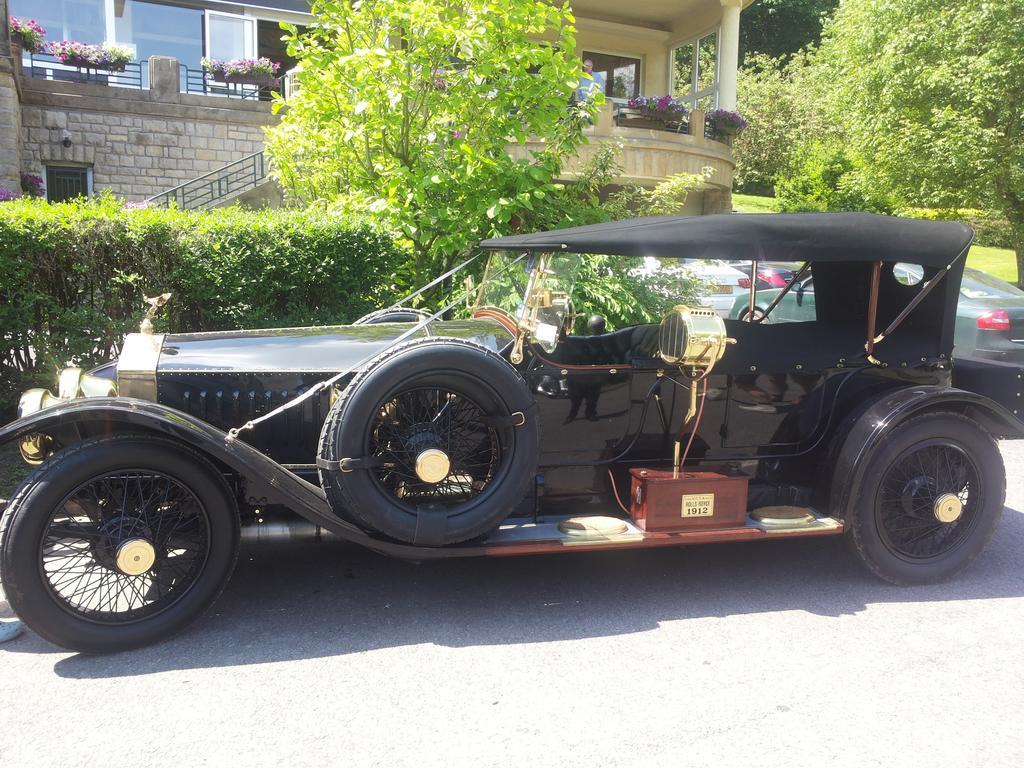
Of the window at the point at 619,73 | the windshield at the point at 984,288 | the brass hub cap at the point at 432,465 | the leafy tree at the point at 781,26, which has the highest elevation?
the leafy tree at the point at 781,26

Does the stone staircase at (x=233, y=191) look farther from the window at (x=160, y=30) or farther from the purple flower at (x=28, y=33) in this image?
the window at (x=160, y=30)


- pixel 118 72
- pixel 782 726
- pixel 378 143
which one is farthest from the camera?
pixel 118 72

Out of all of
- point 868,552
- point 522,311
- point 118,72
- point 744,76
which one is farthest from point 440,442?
point 744,76

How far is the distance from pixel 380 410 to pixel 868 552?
8.14 feet

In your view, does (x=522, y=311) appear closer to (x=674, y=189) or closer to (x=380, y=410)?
(x=380, y=410)

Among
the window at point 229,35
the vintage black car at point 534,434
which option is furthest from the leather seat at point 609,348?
the window at point 229,35

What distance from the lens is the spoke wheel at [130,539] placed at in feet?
10.9

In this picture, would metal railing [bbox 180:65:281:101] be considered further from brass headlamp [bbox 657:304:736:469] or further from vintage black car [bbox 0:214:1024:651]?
brass headlamp [bbox 657:304:736:469]

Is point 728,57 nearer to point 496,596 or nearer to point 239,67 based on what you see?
point 239,67

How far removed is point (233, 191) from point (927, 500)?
1420cm

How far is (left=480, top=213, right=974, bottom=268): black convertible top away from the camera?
3893 millimetres

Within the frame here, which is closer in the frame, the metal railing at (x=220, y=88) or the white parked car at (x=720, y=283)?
the white parked car at (x=720, y=283)

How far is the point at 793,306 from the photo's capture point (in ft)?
16.1

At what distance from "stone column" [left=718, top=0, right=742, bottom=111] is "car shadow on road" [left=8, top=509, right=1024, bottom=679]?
51.9 ft
